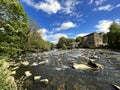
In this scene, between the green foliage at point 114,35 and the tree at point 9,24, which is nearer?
the tree at point 9,24

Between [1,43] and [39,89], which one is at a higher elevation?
[1,43]

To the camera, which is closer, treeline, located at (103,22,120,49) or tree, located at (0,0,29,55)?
tree, located at (0,0,29,55)

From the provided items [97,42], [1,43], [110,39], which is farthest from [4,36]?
[97,42]

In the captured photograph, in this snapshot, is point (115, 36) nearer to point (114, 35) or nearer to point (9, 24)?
point (114, 35)

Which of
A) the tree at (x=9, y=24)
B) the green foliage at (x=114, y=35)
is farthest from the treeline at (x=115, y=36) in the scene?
the tree at (x=9, y=24)

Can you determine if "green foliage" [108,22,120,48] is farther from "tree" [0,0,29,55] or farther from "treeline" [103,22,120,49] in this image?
"tree" [0,0,29,55]

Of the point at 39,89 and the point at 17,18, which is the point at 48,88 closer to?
the point at 39,89

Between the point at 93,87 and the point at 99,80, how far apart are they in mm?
1706

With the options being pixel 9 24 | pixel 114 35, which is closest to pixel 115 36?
pixel 114 35

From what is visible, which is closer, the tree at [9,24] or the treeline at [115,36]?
the tree at [9,24]

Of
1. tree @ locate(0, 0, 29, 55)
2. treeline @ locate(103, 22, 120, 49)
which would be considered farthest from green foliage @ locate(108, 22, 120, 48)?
tree @ locate(0, 0, 29, 55)

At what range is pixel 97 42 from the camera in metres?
84.2

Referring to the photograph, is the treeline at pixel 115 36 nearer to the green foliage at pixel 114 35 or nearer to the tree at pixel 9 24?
the green foliage at pixel 114 35

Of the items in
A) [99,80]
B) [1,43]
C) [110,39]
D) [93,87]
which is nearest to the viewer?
[93,87]
